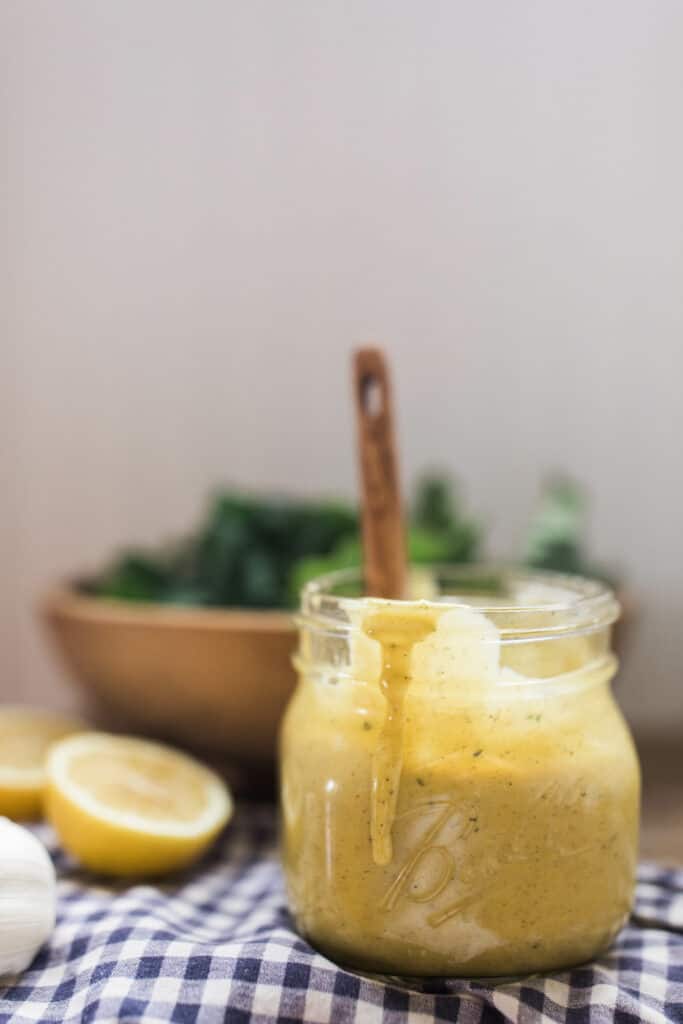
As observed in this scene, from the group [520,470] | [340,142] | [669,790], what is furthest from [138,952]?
[340,142]

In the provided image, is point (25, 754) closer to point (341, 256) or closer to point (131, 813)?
point (131, 813)

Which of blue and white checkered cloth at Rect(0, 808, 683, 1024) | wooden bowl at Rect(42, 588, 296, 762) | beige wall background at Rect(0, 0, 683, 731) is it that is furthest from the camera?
beige wall background at Rect(0, 0, 683, 731)

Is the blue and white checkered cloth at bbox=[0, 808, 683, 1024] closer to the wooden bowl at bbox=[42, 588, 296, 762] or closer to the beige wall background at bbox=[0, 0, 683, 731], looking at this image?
the wooden bowl at bbox=[42, 588, 296, 762]

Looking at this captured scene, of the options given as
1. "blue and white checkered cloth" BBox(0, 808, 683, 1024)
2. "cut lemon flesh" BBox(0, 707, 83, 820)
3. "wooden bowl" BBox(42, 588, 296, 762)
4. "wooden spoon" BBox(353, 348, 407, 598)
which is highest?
"wooden spoon" BBox(353, 348, 407, 598)

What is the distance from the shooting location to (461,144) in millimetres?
1146

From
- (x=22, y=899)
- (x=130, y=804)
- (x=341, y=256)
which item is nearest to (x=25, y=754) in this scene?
(x=130, y=804)

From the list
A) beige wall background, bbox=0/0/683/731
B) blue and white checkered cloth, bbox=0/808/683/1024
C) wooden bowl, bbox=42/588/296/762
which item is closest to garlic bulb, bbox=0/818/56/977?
blue and white checkered cloth, bbox=0/808/683/1024

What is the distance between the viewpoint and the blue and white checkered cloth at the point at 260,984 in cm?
56

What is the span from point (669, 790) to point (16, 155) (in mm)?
951

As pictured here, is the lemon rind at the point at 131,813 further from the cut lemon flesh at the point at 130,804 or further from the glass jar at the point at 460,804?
the glass jar at the point at 460,804

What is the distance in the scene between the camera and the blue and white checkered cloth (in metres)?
→ 0.56

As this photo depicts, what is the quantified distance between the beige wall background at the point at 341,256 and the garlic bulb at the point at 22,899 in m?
0.61

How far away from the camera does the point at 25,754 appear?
862 mm

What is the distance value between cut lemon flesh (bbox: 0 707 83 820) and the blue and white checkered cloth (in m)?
0.15
